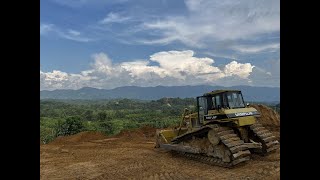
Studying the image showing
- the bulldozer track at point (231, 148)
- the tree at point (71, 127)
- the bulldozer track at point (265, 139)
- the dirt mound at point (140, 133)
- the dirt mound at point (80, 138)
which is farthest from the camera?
the tree at point (71, 127)

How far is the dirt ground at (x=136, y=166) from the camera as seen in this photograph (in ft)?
37.2

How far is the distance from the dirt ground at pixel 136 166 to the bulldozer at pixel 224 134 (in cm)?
39

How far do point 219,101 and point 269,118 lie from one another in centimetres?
962

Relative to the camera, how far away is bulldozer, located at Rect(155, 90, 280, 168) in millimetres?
11812

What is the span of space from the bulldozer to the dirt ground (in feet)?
1.28

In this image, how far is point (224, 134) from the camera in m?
12.0

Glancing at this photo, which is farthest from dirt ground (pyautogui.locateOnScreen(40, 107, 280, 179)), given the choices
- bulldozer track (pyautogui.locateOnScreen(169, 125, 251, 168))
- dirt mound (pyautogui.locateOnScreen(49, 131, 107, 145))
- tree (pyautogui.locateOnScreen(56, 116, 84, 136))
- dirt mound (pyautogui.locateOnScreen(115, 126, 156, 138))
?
tree (pyautogui.locateOnScreen(56, 116, 84, 136))

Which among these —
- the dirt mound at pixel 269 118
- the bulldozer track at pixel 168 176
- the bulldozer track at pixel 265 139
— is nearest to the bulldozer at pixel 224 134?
the bulldozer track at pixel 265 139

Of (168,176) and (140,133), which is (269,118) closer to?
(140,133)

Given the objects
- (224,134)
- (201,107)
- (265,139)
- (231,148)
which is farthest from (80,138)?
(231,148)

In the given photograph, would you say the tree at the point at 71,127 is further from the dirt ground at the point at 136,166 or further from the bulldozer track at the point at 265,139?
the bulldozer track at the point at 265,139
